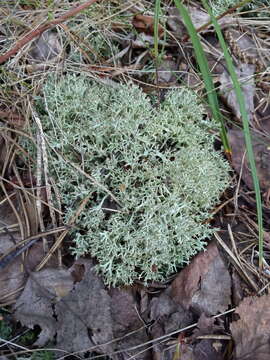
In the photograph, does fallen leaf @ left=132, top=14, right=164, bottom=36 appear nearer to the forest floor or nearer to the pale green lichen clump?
the forest floor

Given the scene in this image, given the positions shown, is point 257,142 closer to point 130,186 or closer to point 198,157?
point 198,157

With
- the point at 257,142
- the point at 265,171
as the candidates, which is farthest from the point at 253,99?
the point at 265,171

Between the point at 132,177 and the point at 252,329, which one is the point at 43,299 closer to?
the point at 132,177

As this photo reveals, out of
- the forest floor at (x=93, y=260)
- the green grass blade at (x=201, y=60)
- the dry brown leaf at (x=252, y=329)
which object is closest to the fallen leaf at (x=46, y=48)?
the forest floor at (x=93, y=260)

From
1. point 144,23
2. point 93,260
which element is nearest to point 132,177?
point 93,260

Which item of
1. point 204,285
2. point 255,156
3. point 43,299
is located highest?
point 255,156

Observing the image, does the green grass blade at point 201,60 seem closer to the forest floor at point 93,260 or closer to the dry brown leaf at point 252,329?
the forest floor at point 93,260

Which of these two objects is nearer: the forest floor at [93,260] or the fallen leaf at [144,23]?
the forest floor at [93,260]
